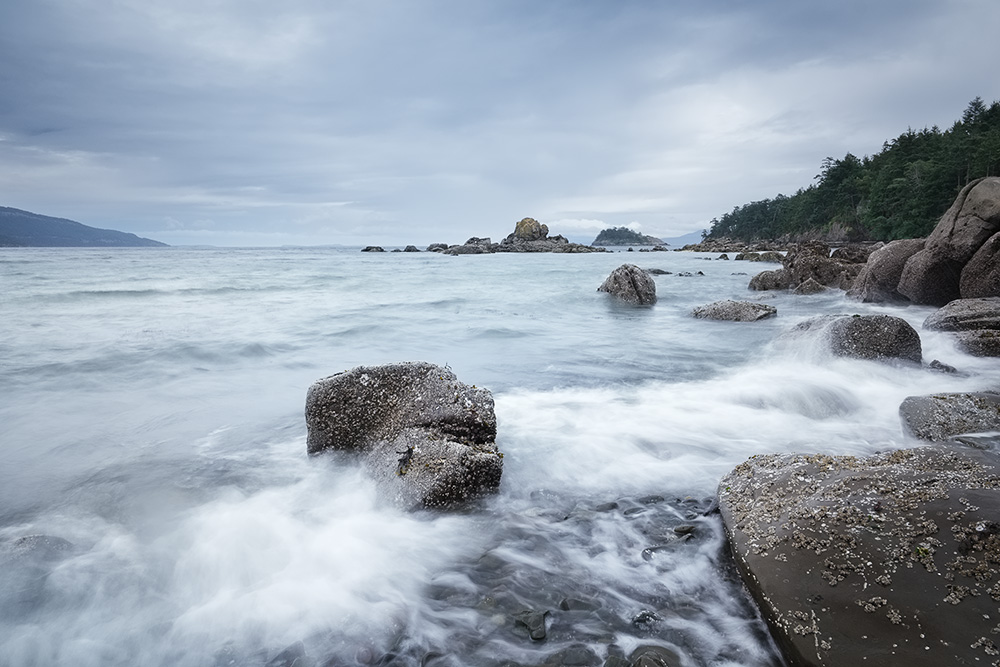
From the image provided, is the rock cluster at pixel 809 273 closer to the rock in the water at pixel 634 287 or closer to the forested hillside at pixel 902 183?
the rock in the water at pixel 634 287

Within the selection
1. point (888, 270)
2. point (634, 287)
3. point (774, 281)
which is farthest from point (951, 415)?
point (774, 281)

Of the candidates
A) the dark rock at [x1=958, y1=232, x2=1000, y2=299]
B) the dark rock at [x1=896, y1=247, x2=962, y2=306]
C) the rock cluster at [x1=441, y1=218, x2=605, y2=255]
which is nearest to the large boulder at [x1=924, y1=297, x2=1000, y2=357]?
the dark rock at [x1=958, y1=232, x2=1000, y2=299]

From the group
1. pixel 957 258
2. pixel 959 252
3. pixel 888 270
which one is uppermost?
pixel 959 252

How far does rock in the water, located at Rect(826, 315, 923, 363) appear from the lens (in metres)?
8.18

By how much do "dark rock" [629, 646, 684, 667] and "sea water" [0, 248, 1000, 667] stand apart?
2.2 inches

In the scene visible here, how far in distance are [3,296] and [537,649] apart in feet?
87.7

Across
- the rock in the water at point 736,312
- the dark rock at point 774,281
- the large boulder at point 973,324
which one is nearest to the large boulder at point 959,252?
the large boulder at point 973,324

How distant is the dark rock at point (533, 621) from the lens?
300 cm

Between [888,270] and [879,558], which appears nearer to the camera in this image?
[879,558]

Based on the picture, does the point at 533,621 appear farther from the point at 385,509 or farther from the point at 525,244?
the point at 525,244

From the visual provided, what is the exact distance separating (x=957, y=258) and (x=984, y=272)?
1111mm

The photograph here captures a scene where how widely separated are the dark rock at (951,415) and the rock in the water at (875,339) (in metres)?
2.96

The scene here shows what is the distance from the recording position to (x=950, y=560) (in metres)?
2.74

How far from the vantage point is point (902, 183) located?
54.0 meters
